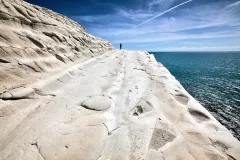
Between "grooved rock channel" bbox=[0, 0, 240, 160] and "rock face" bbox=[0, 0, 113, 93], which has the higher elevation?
"rock face" bbox=[0, 0, 113, 93]

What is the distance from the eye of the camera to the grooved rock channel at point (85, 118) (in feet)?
5.90

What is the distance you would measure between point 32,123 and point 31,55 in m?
2.60

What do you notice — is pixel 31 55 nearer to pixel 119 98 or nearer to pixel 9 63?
pixel 9 63

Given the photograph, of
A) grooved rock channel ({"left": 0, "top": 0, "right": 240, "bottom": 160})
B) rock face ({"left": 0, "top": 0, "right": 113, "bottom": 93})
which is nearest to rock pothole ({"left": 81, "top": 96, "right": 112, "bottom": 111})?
grooved rock channel ({"left": 0, "top": 0, "right": 240, "bottom": 160})

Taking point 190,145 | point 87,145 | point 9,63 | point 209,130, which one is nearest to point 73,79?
point 9,63

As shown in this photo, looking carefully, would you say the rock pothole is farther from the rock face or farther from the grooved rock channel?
the rock face

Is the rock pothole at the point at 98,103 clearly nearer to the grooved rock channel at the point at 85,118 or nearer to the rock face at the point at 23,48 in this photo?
the grooved rock channel at the point at 85,118

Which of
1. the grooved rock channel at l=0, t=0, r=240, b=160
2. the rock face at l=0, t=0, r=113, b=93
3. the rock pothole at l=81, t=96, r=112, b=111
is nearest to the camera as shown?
the grooved rock channel at l=0, t=0, r=240, b=160

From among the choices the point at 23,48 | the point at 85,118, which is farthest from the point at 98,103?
the point at 23,48

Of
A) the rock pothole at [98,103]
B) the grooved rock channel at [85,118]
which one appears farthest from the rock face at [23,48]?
the rock pothole at [98,103]

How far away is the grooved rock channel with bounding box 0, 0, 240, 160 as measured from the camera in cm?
180

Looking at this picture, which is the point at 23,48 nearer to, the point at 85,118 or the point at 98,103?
the point at 98,103

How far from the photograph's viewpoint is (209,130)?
2.57 meters

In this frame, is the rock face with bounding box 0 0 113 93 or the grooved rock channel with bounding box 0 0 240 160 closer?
the grooved rock channel with bounding box 0 0 240 160
